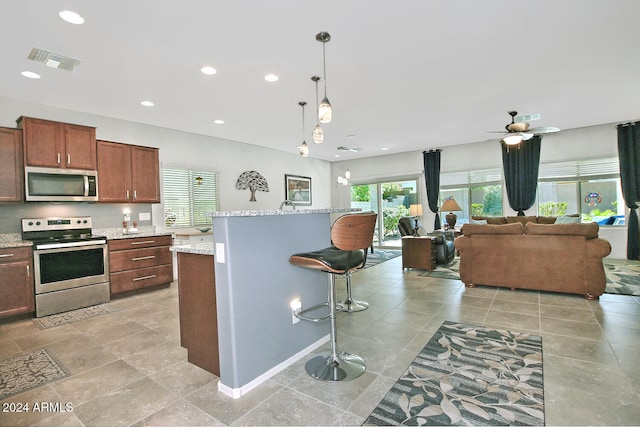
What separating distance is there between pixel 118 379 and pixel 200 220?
4.04 meters

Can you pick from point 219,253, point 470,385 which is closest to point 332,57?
point 219,253

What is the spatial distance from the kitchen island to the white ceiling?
1607 mm

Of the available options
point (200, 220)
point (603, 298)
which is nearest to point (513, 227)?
point (603, 298)

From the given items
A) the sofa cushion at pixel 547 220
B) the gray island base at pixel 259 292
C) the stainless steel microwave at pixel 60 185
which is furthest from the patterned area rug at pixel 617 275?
the stainless steel microwave at pixel 60 185

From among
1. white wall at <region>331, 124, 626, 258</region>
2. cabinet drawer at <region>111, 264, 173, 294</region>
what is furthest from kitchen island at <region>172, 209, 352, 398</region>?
white wall at <region>331, 124, 626, 258</region>

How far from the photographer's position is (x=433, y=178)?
8117 millimetres

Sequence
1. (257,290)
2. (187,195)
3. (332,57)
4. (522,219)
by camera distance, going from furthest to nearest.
Answer: (522,219)
(187,195)
(332,57)
(257,290)

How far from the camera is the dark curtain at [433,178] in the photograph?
8078mm

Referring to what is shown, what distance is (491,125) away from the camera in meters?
5.88

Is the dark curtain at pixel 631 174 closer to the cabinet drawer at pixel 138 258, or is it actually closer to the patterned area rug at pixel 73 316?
the cabinet drawer at pixel 138 258

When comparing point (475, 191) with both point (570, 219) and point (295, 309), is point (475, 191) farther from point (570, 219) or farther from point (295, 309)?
point (295, 309)

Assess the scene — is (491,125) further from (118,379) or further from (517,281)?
(118,379)

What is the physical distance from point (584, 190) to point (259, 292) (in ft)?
25.1

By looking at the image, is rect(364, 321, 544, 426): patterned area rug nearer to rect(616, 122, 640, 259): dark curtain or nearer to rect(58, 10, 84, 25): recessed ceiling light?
rect(58, 10, 84, 25): recessed ceiling light
